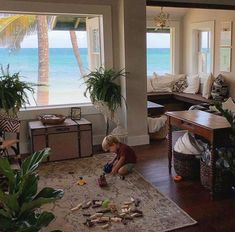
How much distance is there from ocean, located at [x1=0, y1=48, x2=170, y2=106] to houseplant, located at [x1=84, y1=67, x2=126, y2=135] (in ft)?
1.36

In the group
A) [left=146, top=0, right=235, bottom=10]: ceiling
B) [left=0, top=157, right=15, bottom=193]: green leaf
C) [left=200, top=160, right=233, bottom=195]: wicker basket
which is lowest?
[left=200, top=160, right=233, bottom=195]: wicker basket

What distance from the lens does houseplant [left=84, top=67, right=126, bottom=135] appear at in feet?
15.1

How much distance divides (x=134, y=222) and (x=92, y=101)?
2.35 meters

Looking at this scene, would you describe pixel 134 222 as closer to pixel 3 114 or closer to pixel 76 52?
pixel 3 114

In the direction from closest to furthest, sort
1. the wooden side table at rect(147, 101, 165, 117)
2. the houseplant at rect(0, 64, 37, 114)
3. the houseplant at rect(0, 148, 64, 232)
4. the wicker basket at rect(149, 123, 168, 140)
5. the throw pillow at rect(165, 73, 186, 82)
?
the houseplant at rect(0, 148, 64, 232)
the houseplant at rect(0, 64, 37, 114)
the wicker basket at rect(149, 123, 168, 140)
the wooden side table at rect(147, 101, 165, 117)
the throw pillow at rect(165, 73, 186, 82)

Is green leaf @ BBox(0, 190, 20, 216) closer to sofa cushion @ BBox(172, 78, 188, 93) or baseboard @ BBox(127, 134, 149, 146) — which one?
baseboard @ BBox(127, 134, 149, 146)

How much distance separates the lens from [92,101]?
4.74 metres

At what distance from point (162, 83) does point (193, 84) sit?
0.71m

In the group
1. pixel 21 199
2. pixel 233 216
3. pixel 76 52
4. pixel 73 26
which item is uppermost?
pixel 73 26

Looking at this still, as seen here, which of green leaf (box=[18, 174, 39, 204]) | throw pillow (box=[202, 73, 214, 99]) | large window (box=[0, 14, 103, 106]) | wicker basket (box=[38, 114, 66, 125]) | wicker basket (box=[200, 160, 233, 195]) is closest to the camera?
green leaf (box=[18, 174, 39, 204])

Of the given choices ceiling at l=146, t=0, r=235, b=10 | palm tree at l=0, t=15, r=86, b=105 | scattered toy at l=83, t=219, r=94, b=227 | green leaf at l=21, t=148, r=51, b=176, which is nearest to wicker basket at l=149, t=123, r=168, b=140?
palm tree at l=0, t=15, r=86, b=105

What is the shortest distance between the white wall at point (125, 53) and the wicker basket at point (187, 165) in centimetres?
143

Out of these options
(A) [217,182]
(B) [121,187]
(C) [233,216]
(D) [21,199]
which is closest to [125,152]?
(B) [121,187]

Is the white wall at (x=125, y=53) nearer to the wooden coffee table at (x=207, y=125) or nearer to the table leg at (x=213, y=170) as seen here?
the wooden coffee table at (x=207, y=125)
